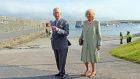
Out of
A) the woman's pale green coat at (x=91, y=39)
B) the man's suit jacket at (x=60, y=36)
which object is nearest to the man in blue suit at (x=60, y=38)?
the man's suit jacket at (x=60, y=36)

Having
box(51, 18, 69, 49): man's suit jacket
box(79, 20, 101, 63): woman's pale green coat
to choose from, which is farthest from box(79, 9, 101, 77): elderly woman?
box(51, 18, 69, 49): man's suit jacket

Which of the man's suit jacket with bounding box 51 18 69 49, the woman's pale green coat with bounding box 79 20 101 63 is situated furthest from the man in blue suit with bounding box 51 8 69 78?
the woman's pale green coat with bounding box 79 20 101 63

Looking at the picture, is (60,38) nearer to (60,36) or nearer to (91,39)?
(60,36)

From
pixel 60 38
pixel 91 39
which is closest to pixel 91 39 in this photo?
pixel 91 39

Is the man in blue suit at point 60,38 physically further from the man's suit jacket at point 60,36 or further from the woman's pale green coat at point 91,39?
the woman's pale green coat at point 91,39

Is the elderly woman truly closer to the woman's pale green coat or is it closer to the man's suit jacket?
the woman's pale green coat

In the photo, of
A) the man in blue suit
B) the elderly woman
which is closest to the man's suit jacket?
the man in blue suit

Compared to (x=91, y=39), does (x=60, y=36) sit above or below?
above

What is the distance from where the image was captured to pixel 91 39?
35.4 feet

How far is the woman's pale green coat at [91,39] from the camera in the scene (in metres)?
10.7

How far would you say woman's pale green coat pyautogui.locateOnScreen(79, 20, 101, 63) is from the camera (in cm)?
1074

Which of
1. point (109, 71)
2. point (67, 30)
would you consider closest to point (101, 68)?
point (109, 71)

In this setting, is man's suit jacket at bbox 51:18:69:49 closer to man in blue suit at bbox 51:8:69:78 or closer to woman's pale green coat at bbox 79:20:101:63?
man in blue suit at bbox 51:8:69:78

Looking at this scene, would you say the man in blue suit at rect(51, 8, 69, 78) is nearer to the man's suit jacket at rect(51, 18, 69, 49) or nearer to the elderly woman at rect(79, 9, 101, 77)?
the man's suit jacket at rect(51, 18, 69, 49)
